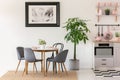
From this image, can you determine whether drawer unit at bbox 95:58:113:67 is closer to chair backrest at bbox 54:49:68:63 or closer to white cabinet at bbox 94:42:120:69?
white cabinet at bbox 94:42:120:69

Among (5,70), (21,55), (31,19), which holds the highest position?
(31,19)

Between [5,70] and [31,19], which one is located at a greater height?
[31,19]

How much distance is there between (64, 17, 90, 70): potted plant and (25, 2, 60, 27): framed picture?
1.66 feet

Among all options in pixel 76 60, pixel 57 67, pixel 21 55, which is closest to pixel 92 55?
pixel 76 60

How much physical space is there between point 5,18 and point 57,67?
223 centimetres

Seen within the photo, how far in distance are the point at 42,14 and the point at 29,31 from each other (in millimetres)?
671

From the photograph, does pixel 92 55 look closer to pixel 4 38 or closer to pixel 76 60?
pixel 76 60

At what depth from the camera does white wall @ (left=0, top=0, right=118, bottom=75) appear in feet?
26.8

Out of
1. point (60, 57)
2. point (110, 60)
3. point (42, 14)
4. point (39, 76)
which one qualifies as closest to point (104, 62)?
point (110, 60)

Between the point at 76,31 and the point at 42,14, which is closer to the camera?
the point at 76,31

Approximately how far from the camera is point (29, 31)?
27.0 ft

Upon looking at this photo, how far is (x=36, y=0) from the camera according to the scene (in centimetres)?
814

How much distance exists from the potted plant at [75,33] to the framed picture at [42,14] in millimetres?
506

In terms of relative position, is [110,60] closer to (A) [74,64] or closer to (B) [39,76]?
(A) [74,64]
